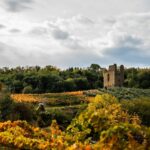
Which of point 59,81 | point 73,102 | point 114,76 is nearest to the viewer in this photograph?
point 73,102

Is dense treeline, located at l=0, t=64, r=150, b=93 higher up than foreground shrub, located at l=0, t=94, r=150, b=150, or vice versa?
dense treeline, located at l=0, t=64, r=150, b=93

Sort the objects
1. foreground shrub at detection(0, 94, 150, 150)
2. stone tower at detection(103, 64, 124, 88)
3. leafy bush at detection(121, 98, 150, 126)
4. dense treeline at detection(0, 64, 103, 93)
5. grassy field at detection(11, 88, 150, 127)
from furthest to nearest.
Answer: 1. stone tower at detection(103, 64, 124, 88)
2. dense treeline at detection(0, 64, 103, 93)
3. grassy field at detection(11, 88, 150, 127)
4. leafy bush at detection(121, 98, 150, 126)
5. foreground shrub at detection(0, 94, 150, 150)

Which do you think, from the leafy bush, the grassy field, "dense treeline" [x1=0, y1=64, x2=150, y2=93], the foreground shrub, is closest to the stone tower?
"dense treeline" [x1=0, y1=64, x2=150, y2=93]

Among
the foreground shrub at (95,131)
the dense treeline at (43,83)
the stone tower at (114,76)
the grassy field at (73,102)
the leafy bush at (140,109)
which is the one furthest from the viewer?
the stone tower at (114,76)

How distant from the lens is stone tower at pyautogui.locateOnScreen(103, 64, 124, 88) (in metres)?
76.2

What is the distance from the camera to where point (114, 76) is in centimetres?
7625

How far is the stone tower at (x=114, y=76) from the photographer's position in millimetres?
76250

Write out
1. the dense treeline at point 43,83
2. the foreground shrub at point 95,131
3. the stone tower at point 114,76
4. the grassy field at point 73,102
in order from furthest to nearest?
the stone tower at point 114,76 → the dense treeline at point 43,83 → the grassy field at point 73,102 → the foreground shrub at point 95,131

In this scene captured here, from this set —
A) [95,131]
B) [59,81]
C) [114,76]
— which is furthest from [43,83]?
[95,131]

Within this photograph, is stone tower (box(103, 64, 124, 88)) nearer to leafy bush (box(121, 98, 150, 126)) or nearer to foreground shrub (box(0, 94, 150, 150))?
leafy bush (box(121, 98, 150, 126))

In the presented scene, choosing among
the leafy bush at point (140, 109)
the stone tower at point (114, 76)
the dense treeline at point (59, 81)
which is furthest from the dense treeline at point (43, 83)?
the leafy bush at point (140, 109)

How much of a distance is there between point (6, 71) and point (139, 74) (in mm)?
26335

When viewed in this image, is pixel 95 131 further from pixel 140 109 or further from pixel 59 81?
pixel 59 81

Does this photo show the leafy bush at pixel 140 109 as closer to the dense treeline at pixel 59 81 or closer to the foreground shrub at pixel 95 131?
the foreground shrub at pixel 95 131
